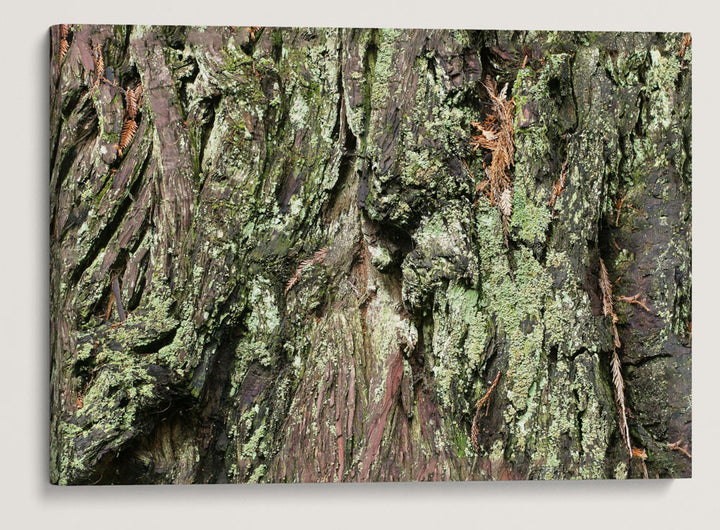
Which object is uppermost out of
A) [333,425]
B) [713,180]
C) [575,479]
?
[713,180]

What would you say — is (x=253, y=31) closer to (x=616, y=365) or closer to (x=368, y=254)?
(x=368, y=254)

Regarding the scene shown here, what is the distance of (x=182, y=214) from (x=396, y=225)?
2.06ft

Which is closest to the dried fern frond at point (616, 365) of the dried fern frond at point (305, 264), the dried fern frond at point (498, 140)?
the dried fern frond at point (498, 140)

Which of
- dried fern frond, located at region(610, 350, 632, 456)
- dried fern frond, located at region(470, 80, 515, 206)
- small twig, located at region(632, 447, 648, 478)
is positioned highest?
dried fern frond, located at region(470, 80, 515, 206)

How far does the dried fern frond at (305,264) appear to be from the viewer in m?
2.15

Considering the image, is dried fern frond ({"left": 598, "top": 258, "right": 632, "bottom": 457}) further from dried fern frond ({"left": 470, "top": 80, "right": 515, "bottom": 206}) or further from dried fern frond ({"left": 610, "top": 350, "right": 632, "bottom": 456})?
dried fern frond ({"left": 470, "top": 80, "right": 515, "bottom": 206})

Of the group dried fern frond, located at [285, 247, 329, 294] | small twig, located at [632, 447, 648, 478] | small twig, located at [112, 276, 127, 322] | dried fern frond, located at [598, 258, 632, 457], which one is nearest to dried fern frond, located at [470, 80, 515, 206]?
dried fern frond, located at [598, 258, 632, 457]

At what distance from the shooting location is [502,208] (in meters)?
2.14

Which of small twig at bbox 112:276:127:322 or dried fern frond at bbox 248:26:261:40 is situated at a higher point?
dried fern frond at bbox 248:26:261:40

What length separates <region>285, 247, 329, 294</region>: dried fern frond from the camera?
2.15 meters

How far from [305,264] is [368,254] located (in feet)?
0.63

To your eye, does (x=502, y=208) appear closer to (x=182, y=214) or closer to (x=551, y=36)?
(x=551, y=36)

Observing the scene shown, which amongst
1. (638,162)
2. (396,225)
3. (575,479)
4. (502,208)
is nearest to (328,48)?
(396,225)

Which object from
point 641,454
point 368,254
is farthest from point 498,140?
point 641,454
